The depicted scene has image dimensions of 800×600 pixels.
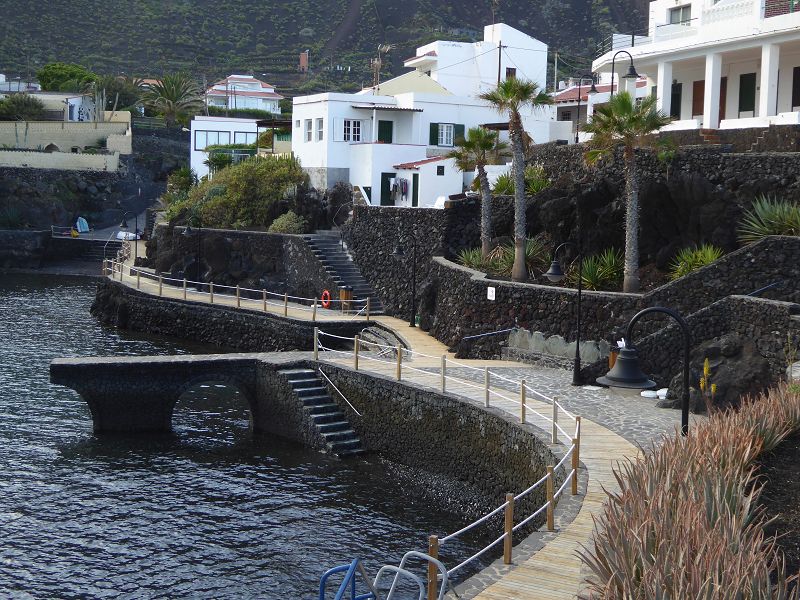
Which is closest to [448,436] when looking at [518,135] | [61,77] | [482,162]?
[518,135]

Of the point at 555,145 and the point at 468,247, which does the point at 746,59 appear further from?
the point at 468,247

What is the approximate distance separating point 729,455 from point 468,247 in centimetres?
2599

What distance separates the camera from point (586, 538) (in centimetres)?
1459

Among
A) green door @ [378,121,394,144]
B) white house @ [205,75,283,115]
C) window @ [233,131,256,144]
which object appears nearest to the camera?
green door @ [378,121,394,144]

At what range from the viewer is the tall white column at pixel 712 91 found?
3469cm

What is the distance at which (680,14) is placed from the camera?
43000 mm

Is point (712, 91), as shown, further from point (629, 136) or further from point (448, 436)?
point (448, 436)

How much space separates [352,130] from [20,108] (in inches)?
1933

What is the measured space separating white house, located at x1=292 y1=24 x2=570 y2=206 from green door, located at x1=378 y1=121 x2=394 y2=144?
0.05 metres

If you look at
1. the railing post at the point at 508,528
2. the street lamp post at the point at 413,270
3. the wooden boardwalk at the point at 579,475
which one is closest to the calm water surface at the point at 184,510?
the wooden boardwalk at the point at 579,475

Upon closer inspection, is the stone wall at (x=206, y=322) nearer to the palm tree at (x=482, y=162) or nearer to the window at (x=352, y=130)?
the palm tree at (x=482, y=162)

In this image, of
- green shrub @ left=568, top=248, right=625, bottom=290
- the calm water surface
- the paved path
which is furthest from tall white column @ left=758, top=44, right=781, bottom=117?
the calm water surface

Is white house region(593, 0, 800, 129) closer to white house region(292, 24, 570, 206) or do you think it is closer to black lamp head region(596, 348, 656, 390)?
white house region(292, 24, 570, 206)

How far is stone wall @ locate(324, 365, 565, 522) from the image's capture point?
69.5ft
